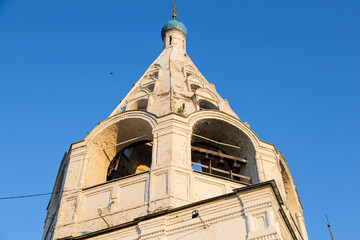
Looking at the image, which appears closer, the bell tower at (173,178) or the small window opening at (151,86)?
the bell tower at (173,178)

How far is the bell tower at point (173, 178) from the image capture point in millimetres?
12727

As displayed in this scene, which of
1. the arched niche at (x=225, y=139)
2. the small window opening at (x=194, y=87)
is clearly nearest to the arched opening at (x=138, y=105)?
the small window opening at (x=194, y=87)

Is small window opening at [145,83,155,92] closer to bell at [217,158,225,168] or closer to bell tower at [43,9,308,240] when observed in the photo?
bell tower at [43,9,308,240]

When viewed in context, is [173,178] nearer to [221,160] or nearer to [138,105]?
[221,160]

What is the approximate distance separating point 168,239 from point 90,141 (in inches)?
213

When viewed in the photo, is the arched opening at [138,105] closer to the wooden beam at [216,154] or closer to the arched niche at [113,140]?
the arched niche at [113,140]

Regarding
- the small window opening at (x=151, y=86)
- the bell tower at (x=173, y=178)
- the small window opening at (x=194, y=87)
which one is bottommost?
the bell tower at (x=173, y=178)

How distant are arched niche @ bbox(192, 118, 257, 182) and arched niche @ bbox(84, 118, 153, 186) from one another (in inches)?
60.2

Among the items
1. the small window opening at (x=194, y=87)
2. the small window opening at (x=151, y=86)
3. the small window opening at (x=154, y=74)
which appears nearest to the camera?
the small window opening at (x=151, y=86)

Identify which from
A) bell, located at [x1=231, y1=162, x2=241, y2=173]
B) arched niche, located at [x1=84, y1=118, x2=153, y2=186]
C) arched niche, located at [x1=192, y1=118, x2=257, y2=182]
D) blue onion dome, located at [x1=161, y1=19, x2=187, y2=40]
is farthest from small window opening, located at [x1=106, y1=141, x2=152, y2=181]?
blue onion dome, located at [x1=161, y1=19, x2=187, y2=40]

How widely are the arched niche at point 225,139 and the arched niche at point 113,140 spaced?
1.53 metres

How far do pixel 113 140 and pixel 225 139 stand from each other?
11.2 ft

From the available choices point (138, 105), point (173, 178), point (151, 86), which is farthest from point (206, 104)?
point (173, 178)

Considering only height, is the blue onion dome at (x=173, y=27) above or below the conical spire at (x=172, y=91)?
above
